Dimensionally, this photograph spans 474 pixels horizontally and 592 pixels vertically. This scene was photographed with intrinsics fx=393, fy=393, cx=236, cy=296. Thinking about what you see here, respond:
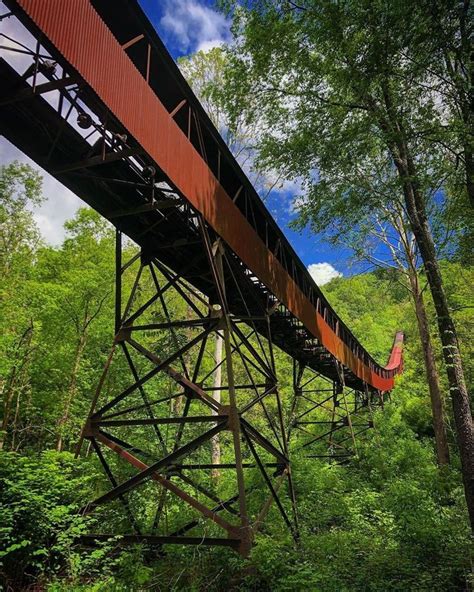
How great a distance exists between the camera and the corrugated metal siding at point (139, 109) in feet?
12.1

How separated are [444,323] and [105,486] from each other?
7.20 metres

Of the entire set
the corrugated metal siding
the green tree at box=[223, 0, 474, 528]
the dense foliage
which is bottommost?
the dense foliage

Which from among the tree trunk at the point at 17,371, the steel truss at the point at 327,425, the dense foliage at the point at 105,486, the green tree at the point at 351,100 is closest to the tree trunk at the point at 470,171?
the green tree at the point at 351,100

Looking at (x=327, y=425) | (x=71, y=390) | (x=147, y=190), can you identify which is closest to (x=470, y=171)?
(x=147, y=190)

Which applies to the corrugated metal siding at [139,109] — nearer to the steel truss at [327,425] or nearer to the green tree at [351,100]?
the green tree at [351,100]

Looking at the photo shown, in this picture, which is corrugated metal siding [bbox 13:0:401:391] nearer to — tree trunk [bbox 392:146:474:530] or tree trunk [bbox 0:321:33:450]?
tree trunk [bbox 392:146:474:530]

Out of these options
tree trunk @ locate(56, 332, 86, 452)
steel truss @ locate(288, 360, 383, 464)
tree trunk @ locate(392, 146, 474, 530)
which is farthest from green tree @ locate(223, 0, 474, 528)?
tree trunk @ locate(56, 332, 86, 452)

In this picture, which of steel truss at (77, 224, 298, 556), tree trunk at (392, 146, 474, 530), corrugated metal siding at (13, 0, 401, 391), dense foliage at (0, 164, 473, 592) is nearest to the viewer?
corrugated metal siding at (13, 0, 401, 391)

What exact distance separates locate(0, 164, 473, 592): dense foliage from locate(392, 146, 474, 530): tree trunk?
21.9 inches

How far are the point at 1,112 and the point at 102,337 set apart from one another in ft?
33.0

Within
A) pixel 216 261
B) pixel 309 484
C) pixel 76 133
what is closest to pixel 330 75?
pixel 216 261

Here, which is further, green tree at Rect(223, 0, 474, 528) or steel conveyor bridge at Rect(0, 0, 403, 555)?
green tree at Rect(223, 0, 474, 528)

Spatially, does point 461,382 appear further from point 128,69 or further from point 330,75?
point 128,69

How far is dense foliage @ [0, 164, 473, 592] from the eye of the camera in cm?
444
